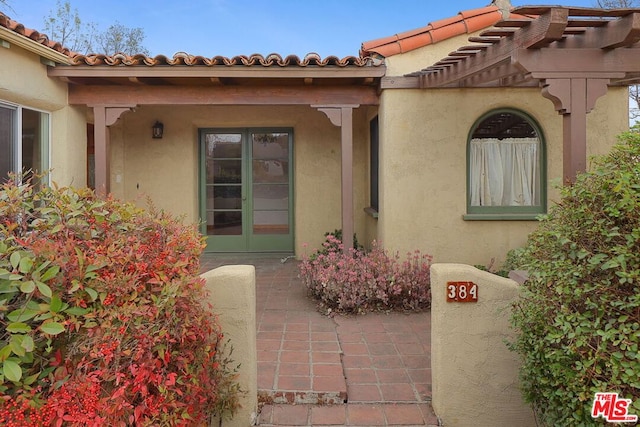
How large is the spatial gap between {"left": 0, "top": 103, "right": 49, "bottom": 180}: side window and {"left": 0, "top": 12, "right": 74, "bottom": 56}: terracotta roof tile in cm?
87

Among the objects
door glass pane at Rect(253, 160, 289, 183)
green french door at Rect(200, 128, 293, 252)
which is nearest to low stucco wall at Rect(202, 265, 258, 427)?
green french door at Rect(200, 128, 293, 252)

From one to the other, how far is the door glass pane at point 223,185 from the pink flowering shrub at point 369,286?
336cm

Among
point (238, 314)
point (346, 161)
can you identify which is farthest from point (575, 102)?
point (238, 314)

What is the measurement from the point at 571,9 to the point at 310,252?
5696mm

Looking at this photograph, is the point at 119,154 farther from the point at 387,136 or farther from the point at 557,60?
the point at 557,60

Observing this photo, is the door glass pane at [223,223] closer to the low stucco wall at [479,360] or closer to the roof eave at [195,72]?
the roof eave at [195,72]

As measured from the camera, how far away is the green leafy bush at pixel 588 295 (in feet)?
6.40

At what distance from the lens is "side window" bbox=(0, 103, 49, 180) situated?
5.39 m

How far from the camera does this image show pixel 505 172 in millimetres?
6676

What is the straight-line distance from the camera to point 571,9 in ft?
11.6

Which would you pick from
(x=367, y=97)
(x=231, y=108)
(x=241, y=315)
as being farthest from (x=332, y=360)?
(x=231, y=108)

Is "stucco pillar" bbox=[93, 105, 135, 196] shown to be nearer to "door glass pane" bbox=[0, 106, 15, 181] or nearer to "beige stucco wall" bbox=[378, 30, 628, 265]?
"door glass pane" bbox=[0, 106, 15, 181]

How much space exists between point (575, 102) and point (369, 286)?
2.87 metres

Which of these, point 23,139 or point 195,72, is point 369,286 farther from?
point 23,139
